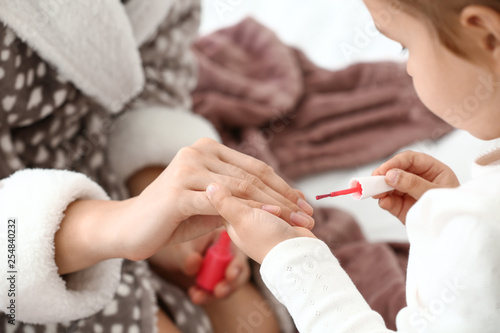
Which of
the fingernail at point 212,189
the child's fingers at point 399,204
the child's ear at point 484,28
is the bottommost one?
the child's fingers at point 399,204

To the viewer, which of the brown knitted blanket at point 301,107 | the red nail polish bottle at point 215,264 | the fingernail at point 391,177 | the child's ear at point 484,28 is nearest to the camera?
the child's ear at point 484,28

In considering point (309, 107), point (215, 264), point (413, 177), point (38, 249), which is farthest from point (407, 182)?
point (309, 107)

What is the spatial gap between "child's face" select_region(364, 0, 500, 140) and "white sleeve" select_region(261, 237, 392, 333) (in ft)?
0.52

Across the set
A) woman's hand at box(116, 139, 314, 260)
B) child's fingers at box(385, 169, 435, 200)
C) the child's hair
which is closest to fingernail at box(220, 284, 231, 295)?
woman's hand at box(116, 139, 314, 260)

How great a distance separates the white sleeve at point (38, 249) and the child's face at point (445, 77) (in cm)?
33

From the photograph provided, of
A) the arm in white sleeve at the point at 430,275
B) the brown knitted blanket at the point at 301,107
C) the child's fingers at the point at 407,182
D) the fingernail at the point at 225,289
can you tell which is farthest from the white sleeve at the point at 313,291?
the brown knitted blanket at the point at 301,107

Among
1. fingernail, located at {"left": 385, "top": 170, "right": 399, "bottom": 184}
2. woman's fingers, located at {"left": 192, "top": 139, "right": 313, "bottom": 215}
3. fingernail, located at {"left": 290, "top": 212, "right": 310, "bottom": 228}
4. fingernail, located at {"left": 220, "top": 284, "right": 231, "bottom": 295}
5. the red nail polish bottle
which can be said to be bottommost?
fingernail, located at {"left": 220, "top": 284, "right": 231, "bottom": 295}

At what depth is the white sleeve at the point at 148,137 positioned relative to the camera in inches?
28.6

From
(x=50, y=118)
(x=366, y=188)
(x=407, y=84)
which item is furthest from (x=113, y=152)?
(x=407, y=84)

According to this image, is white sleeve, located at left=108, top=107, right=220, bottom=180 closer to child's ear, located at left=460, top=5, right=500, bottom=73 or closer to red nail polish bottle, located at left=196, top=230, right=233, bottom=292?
red nail polish bottle, located at left=196, top=230, right=233, bottom=292

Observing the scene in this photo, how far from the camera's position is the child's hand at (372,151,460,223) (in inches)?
21.1

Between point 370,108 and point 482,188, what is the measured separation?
621mm

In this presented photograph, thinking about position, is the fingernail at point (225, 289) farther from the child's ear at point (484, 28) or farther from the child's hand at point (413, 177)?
the child's ear at point (484, 28)

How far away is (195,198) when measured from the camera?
1.62 ft
